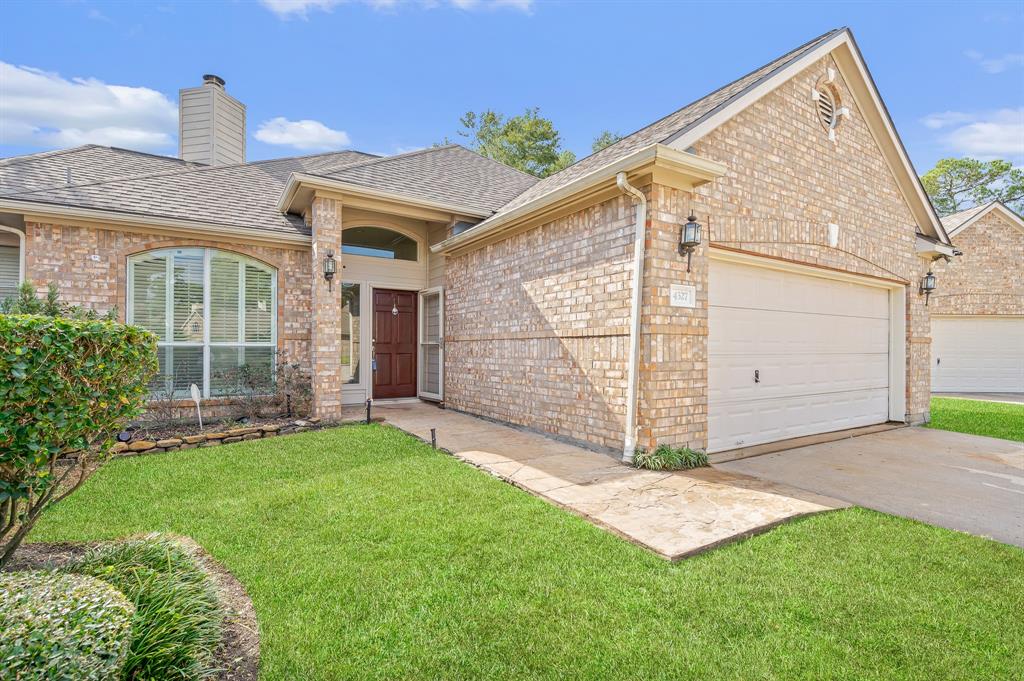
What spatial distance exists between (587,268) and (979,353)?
52.0 feet

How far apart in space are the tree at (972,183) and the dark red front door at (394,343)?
29.4m

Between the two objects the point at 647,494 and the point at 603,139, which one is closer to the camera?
the point at 647,494

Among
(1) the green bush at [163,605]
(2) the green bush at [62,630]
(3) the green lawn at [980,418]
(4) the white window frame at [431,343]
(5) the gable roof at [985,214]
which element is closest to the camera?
(2) the green bush at [62,630]

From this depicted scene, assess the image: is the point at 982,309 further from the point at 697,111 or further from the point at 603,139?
the point at 603,139

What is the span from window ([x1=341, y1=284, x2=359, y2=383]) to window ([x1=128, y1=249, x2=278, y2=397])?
121cm

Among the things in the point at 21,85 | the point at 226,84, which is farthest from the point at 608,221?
the point at 21,85

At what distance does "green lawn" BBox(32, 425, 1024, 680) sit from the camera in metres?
2.01

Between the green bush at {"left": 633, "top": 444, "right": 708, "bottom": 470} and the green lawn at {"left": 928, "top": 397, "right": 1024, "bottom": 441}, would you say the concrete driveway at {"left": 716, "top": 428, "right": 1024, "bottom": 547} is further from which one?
the green lawn at {"left": 928, "top": 397, "right": 1024, "bottom": 441}

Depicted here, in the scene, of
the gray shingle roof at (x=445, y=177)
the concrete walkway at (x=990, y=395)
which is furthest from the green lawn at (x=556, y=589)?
the concrete walkway at (x=990, y=395)

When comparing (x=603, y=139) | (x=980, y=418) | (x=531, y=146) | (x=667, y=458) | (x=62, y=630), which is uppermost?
(x=603, y=139)

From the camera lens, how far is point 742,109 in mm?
5793

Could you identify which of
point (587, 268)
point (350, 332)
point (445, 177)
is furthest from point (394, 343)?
point (587, 268)

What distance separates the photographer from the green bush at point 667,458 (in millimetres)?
4770

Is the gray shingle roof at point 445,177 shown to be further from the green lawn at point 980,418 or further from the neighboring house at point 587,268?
the green lawn at point 980,418
